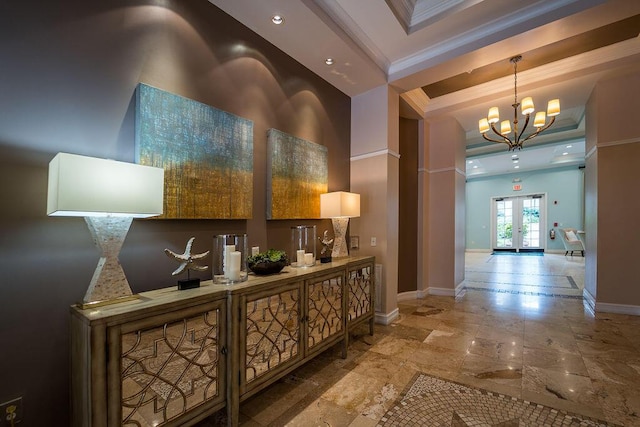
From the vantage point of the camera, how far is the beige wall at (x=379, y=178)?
371 centimetres

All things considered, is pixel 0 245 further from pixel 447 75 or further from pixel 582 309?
pixel 582 309

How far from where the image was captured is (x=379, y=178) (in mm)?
3756

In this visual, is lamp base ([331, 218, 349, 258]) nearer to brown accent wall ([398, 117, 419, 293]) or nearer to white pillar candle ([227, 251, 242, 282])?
white pillar candle ([227, 251, 242, 282])

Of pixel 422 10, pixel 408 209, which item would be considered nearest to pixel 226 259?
pixel 422 10

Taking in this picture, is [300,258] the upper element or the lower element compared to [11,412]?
upper

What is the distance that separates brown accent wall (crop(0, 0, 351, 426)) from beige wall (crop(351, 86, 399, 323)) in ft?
7.03

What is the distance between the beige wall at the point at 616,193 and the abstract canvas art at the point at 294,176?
4.08 metres

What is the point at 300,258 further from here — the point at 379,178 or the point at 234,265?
the point at 379,178

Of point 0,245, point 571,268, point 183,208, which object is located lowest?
point 571,268

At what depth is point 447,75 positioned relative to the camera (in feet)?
11.7

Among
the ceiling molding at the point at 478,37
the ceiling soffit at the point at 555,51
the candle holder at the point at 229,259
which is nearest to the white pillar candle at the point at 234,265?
the candle holder at the point at 229,259

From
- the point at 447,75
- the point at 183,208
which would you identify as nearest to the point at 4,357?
the point at 183,208

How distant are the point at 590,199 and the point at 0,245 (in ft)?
21.7

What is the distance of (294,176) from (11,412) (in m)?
2.49
